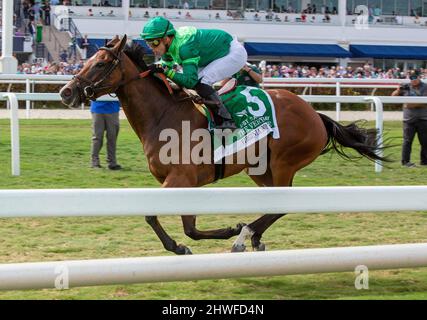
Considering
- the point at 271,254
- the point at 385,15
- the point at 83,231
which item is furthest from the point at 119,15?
the point at 271,254

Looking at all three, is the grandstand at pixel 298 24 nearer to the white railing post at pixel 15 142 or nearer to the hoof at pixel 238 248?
the white railing post at pixel 15 142

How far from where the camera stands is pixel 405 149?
40.6 ft

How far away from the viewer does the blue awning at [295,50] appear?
39316 millimetres

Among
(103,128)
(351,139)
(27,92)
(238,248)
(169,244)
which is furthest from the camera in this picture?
(27,92)

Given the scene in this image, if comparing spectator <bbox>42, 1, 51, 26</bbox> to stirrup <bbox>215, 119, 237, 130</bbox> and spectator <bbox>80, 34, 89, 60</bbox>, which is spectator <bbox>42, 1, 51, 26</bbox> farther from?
stirrup <bbox>215, 119, 237, 130</bbox>

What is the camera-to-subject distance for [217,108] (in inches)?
257

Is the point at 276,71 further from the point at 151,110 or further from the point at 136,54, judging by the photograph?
the point at 151,110

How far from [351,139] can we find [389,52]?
35.9m

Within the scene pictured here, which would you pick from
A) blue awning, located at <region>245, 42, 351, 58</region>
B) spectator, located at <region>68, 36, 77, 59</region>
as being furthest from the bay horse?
blue awning, located at <region>245, 42, 351, 58</region>

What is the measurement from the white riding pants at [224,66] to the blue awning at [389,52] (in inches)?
1378

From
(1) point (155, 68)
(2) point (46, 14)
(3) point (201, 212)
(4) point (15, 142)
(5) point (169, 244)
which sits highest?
(2) point (46, 14)

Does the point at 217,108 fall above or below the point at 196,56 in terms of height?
below

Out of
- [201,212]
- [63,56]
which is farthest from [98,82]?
[63,56]

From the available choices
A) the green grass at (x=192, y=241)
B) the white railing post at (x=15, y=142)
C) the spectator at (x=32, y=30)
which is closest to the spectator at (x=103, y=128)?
the green grass at (x=192, y=241)
